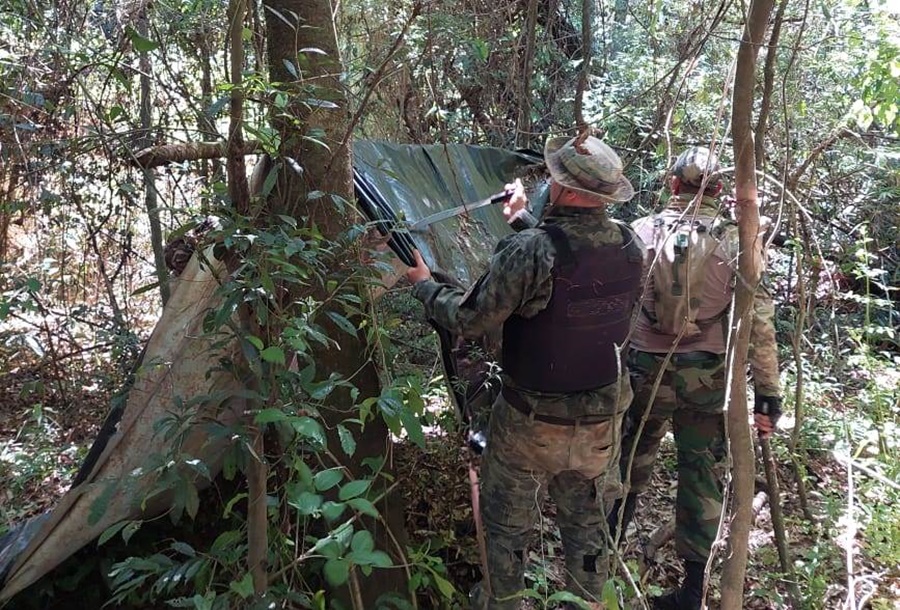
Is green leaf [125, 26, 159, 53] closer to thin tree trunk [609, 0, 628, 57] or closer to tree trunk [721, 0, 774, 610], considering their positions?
tree trunk [721, 0, 774, 610]

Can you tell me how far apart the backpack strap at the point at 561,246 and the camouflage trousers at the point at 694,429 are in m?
0.93

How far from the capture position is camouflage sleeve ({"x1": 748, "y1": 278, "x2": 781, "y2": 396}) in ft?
9.00

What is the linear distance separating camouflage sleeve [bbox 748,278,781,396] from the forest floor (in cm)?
79

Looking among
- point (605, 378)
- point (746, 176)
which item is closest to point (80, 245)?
point (605, 378)

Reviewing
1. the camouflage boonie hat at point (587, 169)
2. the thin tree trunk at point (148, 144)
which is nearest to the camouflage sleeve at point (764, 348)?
the camouflage boonie hat at point (587, 169)

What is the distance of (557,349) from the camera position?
89.0 inches

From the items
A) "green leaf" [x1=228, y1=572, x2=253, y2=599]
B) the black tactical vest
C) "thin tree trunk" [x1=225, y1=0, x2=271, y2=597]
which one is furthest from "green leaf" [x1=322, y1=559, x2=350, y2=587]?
the black tactical vest

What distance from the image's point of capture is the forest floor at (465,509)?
2889mm

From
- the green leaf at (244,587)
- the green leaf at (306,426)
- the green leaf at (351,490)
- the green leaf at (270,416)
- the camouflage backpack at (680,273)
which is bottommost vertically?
the camouflage backpack at (680,273)

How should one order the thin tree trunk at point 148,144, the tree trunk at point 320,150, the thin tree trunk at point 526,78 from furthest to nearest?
the thin tree trunk at point 526,78
the thin tree trunk at point 148,144
the tree trunk at point 320,150

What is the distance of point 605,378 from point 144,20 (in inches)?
116

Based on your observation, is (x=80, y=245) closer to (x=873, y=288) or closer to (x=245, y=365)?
(x=245, y=365)

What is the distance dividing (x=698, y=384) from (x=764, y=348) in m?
0.31

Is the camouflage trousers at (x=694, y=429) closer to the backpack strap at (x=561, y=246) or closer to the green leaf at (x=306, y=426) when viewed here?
the backpack strap at (x=561, y=246)
